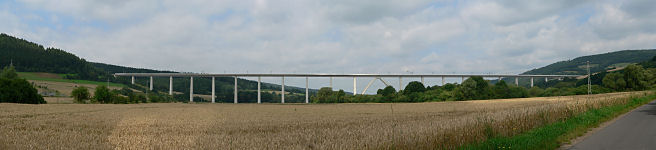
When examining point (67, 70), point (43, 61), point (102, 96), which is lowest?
point (102, 96)

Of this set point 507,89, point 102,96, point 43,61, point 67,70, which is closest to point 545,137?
point 102,96

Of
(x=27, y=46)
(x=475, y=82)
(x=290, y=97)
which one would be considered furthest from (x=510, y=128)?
(x=27, y=46)

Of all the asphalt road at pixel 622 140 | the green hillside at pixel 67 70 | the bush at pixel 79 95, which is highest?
the green hillside at pixel 67 70

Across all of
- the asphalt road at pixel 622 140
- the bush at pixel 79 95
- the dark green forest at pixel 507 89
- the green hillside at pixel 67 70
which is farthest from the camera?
the green hillside at pixel 67 70

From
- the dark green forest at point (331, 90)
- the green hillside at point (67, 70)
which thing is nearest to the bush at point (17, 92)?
the dark green forest at point (331, 90)

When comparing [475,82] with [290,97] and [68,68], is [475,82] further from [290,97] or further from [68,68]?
[68,68]

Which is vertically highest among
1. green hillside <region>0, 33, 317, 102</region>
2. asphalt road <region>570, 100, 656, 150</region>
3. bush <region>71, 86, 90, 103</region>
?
green hillside <region>0, 33, 317, 102</region>

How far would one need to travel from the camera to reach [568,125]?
627 inches

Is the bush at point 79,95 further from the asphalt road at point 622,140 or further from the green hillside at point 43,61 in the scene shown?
the asphalt road at point 622,140

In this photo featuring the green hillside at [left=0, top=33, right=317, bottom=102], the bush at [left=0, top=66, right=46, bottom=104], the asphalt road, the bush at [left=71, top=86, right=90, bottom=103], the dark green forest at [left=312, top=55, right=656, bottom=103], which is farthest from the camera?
the green hillside at [left=0, top=33, right=317, bottom=102]

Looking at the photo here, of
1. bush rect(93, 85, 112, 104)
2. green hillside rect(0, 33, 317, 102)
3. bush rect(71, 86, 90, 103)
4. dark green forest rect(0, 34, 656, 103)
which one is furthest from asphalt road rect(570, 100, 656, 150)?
green hillside rect(0, 33, 317, 102)

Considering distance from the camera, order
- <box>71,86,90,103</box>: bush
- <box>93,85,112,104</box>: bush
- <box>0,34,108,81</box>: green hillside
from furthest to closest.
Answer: <box>0,34,108,81</box>: green hillside → <box>93,85,112,104</box>: bush → <box>71,86,90,103</box>: bush

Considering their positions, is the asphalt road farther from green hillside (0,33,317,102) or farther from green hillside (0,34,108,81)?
green hillside (0,34,108,81)

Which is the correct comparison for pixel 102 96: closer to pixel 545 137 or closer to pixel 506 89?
pixel 545 137
